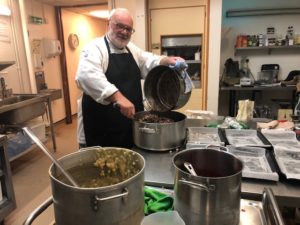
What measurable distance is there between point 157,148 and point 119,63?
58 cm

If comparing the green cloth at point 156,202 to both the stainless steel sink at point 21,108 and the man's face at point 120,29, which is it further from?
the stainless steel sink at point 21,108

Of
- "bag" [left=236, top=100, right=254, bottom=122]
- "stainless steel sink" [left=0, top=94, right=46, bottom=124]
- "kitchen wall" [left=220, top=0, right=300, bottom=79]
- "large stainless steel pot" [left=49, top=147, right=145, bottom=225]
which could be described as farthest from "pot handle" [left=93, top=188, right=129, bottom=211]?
"kitchen wall" [left=220, top=0, right=300, bottom=79]

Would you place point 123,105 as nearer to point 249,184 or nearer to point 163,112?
point 163,112

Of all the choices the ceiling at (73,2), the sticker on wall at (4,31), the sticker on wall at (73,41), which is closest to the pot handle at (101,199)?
the sticker on wall at (4,31)

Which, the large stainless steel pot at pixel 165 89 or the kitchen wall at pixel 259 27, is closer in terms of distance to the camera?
the large stainless steel pot at pixel 165 89

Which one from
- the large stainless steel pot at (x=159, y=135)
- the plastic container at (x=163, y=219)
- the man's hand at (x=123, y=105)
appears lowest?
the plastic container at (x=163, y=219)

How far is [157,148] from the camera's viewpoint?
3.73ft

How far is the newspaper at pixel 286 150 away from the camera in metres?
0.93

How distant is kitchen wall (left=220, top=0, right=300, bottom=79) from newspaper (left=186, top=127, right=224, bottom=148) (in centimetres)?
326

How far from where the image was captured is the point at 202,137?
50.4 inches

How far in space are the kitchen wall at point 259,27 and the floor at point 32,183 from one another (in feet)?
10.2

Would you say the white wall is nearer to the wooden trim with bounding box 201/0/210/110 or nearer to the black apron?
the wooden trim with bounding box 201/0/210/110

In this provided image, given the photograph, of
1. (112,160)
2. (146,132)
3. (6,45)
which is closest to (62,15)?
(6,45)

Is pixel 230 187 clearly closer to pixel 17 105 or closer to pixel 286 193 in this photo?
pixel 286 193
